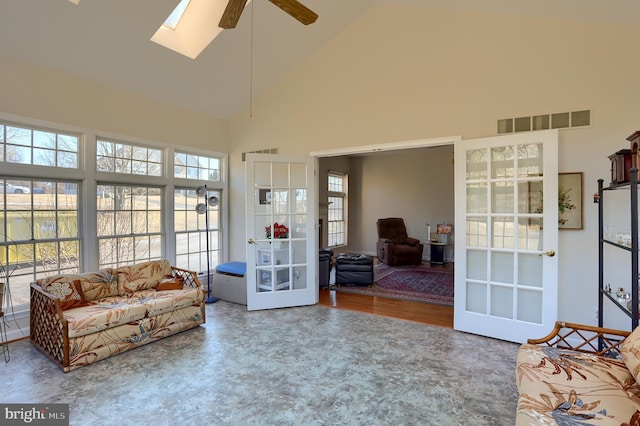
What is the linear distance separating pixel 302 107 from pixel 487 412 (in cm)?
422

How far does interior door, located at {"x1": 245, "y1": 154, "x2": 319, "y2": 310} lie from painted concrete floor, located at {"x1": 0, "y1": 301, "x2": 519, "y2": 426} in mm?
829

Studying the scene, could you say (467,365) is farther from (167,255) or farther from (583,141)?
(167,255)

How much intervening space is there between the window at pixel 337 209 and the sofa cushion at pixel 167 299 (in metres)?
4.97

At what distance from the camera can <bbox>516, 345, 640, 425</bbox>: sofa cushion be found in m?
1.43

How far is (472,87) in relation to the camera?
3498 mm

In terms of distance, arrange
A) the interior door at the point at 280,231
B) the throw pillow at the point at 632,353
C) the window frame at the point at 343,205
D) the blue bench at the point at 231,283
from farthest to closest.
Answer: the window frame at the point at 343,205 → the blue bench at the point at 231,283 → the interior door at the point at 280,231 → the throw pillow at the point at 632,353

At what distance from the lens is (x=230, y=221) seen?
5527 mm

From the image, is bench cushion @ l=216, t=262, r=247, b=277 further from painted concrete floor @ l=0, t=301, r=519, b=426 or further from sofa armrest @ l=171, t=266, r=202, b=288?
painted concrete floor @ l=0, t=301, r=519, b=426

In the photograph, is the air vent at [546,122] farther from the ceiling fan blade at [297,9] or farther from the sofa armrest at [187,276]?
the sofa armrest at [187,276]

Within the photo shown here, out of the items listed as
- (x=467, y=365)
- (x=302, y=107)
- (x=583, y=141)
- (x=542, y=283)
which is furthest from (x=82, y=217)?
(x=583, y=141)

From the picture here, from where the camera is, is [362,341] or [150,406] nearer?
[150,406]

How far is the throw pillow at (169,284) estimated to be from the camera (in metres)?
3.73

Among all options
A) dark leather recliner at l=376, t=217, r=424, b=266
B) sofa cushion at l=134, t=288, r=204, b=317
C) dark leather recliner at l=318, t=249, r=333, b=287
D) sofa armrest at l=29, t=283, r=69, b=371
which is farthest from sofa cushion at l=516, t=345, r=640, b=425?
dark leather recliner at l=376, t=217, r=424, b=266

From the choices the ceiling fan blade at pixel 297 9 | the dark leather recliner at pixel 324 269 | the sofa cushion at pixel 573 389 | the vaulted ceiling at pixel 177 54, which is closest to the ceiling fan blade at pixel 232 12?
the ceiling fan blade at pixel 297 9
